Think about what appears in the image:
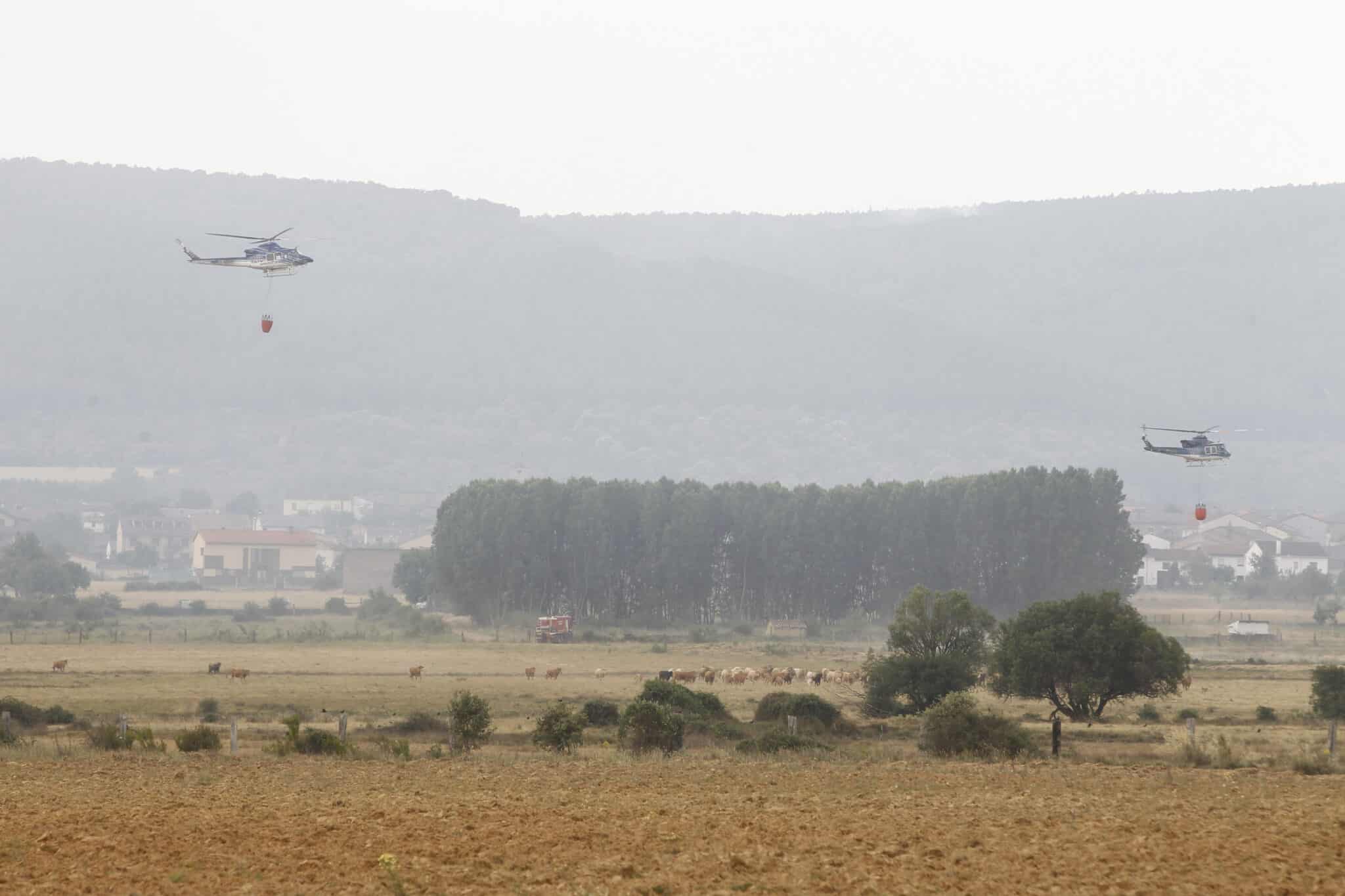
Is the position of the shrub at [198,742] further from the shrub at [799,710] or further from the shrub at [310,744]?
the shrub at [799,710]

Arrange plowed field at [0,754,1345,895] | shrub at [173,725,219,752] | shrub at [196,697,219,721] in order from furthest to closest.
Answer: shrub at [196,697,219,721] < shrub at [173,725,219,752] < plowed field at [0,754,1345,895]

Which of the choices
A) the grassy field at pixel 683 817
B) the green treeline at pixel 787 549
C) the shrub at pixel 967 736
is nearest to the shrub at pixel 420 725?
the grassy field at pixel 683 817

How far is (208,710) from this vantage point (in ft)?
173

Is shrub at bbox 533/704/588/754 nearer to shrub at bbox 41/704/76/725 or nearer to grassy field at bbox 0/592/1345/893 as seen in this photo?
grassy field at bbox 0/592/1345/893

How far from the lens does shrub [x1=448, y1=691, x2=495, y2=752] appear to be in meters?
39.4

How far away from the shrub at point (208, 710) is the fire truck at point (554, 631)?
165 feet

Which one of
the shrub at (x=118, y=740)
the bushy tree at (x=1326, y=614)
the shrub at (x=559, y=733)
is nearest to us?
the shrub at (x=118, y=740)

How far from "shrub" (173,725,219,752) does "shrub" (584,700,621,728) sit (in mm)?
11956

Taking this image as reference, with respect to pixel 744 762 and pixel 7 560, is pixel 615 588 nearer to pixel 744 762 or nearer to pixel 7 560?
pixel 7 560

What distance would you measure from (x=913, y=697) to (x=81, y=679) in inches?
1400

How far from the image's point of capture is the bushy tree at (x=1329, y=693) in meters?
50.2

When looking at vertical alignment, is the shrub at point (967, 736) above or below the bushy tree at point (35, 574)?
below

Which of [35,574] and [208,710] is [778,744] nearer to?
[208,710]

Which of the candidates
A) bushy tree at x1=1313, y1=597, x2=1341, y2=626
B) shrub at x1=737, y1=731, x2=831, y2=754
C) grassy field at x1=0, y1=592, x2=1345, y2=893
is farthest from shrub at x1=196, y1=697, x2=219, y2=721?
bushy tree at x1=1313, y1=597, x2=1341, y2=626
